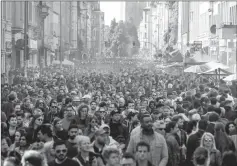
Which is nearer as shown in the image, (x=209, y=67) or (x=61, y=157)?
(x=61, y=157)

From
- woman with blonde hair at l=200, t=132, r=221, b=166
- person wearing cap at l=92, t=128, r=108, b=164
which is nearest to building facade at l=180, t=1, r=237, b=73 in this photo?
person wearing cap at l=92, t=128, r=108, b=164

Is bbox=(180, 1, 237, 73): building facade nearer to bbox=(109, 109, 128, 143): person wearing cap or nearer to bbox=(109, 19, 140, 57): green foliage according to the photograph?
bbox=(109, 109, 128, 143): person wearing cap

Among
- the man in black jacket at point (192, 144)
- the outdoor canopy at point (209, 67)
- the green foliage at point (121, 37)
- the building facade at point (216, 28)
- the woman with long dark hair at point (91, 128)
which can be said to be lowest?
the man in black jacket at point (192, 144)

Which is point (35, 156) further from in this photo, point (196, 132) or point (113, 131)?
point (113, 131)

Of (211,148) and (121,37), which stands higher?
(121,37)

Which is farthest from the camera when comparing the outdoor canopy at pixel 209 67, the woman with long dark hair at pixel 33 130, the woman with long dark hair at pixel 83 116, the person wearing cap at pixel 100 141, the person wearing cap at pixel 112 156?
the outdoor canopy at pixel 209 67

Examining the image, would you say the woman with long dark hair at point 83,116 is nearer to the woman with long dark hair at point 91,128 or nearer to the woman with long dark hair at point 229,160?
the woman with long dark hair at point 91,128

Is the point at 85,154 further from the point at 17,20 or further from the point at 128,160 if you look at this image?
the point at 17,20

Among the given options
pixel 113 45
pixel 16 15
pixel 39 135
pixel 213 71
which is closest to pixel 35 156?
pixel 39 135

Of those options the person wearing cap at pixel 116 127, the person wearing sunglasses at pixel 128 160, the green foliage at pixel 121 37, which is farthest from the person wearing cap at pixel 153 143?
the green foliage at pixel 121 37

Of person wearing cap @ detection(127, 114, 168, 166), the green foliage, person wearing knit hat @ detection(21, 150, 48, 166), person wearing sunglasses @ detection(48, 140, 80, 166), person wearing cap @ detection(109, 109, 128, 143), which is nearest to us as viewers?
person wearing knit hat @ detection(21, 150, 48, 166)

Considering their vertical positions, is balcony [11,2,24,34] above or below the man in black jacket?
above

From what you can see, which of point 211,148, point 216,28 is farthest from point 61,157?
point 216,28

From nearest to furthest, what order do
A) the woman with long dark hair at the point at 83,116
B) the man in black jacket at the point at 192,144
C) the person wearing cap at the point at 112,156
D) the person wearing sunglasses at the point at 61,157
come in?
the person wearing sunglasses at the point at 61,157 → the person wearing cap at the point at 112,156 → the man in black jacket at the point at 192,144 → the woman with long dark hair at the point at 83,116
